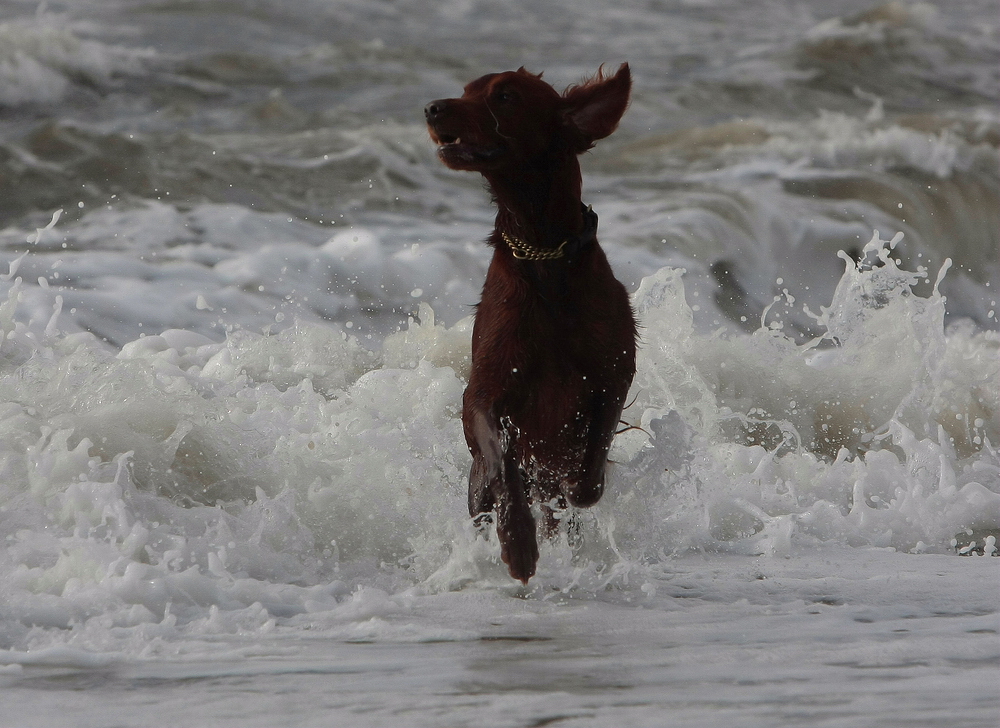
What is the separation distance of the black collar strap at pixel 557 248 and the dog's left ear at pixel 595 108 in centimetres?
25

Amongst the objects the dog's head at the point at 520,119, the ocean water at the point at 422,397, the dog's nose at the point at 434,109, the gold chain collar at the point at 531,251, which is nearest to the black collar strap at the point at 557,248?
the gold chain collar at the point at 531,251

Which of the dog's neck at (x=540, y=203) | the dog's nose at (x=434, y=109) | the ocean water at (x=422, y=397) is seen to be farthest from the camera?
the dog's neck at (x=540, y=203)

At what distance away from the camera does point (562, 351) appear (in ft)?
11.5

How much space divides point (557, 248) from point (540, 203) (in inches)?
5.6

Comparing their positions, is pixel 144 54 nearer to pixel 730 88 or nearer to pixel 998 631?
pixel 730 88

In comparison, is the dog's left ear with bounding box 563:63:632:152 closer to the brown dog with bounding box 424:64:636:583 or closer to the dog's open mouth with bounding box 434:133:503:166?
the brown dog with bounding box 424:64:636:583

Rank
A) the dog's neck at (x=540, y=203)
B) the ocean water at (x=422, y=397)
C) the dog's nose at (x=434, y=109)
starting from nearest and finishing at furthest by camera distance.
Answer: the ocean water at (x=422, y=397) < the dog's nose at (x=434, y=109) < the dog's neck at (x=540, y=203)

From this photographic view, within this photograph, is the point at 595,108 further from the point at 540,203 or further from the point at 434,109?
the point at 434,109

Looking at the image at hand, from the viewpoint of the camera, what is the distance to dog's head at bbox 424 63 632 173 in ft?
10.8

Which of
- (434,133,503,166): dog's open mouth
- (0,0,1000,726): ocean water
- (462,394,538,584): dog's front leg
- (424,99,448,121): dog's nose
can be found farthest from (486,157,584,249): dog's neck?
(0,0,1000,726): ocean water

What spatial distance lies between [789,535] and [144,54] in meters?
9.88

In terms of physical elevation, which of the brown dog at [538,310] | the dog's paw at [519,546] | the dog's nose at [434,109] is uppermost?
the dog's nose at [434,109]

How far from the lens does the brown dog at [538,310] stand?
3354 mm

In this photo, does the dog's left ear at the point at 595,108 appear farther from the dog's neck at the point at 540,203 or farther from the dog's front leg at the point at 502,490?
the dog's front leg at the point at 502,490
